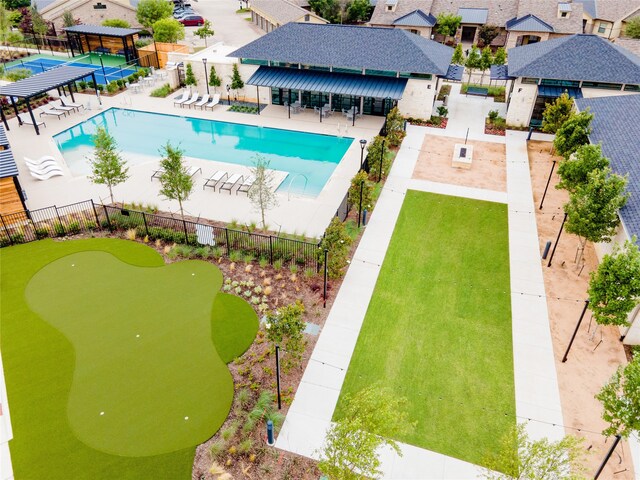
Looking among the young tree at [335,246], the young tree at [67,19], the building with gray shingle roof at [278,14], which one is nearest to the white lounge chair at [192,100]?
the young tree at [335,246]

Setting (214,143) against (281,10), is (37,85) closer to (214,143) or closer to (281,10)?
(214,143)

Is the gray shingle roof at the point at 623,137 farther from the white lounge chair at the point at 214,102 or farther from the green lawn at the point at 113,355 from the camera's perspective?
the white lounge chair at the point at 214,102

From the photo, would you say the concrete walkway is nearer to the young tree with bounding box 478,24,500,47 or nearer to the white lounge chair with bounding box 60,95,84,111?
the white lounge chair with bounding box 60,95,84,111

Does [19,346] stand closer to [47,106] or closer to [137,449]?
[137,449]

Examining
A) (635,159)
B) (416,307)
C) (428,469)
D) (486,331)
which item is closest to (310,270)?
(416,307)

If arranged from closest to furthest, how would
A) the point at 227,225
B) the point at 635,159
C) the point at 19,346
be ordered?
the point at 19,346
the point at 635,159
the point at 227,225

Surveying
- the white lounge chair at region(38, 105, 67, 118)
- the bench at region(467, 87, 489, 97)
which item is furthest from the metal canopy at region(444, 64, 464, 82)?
the white lounge chair at region(38, 105, 67, 118)
